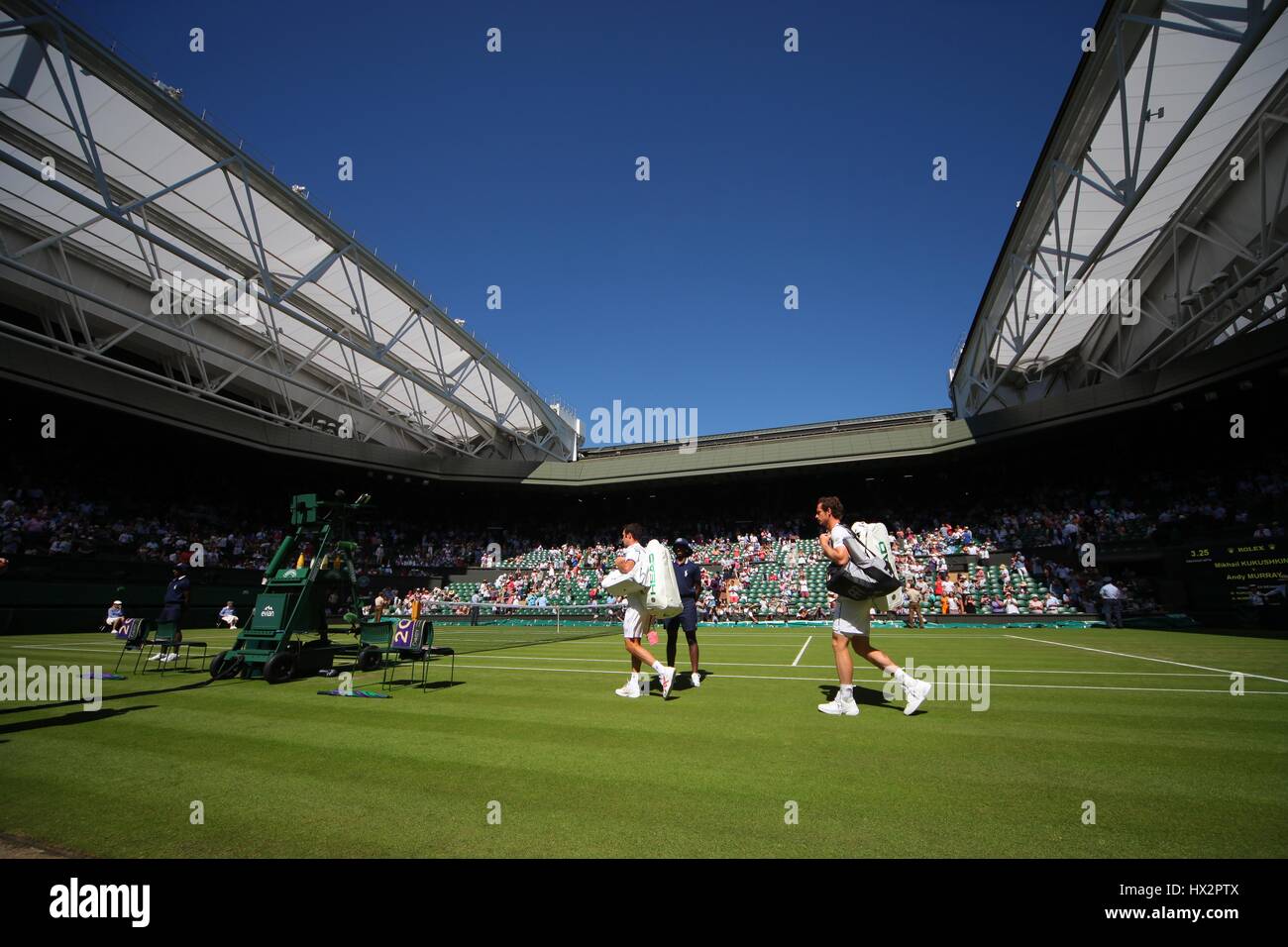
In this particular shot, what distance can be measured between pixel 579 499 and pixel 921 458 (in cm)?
2527

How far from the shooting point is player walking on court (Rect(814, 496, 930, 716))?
6.13 metres

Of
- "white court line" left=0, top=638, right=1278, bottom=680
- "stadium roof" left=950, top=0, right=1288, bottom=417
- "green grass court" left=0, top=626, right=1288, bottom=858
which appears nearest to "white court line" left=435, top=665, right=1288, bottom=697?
"green grass court" left=0, top=626, right=1288, bottom=858

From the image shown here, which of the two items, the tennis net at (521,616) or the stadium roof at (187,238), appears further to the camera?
the tennis net at (521,616)

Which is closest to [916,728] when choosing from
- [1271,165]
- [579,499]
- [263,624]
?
[263,624]

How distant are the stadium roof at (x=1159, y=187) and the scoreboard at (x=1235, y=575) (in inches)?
312

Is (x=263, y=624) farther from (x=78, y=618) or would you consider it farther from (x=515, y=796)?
(x=78, y=618)

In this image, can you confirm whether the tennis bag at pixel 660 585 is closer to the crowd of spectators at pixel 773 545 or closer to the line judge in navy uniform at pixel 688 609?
the line judge in navy uniform at pixel 688 609

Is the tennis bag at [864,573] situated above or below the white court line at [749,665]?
above

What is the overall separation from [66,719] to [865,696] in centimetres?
896

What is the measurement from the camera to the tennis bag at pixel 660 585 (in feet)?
24.3

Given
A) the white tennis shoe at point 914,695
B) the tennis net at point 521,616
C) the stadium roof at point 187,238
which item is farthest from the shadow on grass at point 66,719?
the tennis net at point 521,616

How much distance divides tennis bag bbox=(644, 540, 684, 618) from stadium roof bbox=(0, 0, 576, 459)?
59.4 ft

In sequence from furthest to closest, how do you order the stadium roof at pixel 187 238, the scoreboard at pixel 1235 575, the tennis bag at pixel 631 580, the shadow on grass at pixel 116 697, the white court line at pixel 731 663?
the scoreboard at pixel 1235 575, the stadium roof at pixel 187 238, the white court line at pixel 731 663, the tennis bag at pixel 631 580, the shadow on grass at pixel 116 697
